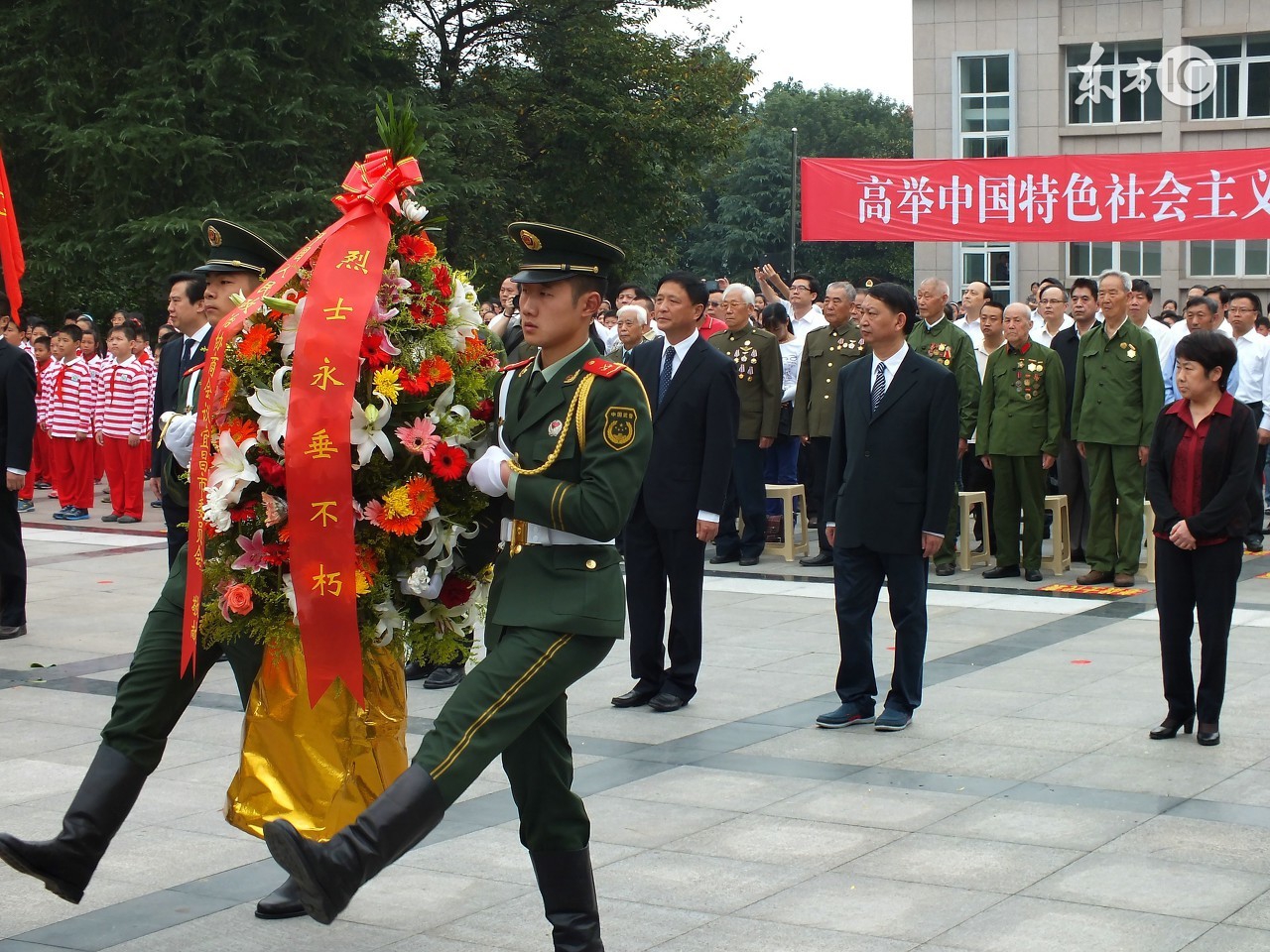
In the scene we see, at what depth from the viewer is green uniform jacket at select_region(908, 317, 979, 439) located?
488 inches

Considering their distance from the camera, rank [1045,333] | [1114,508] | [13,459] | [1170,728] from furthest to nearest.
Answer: [1045,333] → [1114,508] → [13,459] → [1170,728]

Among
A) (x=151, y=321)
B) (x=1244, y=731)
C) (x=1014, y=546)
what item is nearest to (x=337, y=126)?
(x=151, y=321)

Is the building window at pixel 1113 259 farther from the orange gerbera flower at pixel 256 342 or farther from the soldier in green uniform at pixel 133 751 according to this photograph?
the orange gerbera flower at pixel 256 342

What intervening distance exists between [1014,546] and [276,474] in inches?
335

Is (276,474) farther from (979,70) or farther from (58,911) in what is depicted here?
(979,70)

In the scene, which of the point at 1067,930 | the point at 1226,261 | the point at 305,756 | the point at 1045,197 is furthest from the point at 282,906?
the point at 1226,261

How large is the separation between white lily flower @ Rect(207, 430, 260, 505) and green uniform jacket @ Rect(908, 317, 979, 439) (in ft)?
27.7

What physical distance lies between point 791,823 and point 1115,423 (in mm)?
6338

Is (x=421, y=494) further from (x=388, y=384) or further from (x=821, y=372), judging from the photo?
(x=821, y=372)

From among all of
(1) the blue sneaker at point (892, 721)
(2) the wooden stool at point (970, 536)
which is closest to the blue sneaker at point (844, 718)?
(1) the blue sneaker at point (892, 721)

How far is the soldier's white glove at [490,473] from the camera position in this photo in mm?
4336

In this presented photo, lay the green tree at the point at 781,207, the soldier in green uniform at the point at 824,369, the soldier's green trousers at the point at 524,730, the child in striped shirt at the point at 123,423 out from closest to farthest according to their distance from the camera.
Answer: the soldier's green trousers at the point at 524,730 → the soldier in green uniform at the point at 824,369 → the child in striped shirt at the point at 123,423 → the green tree at the point at 781,207

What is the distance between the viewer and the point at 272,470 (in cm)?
452
